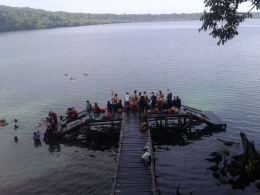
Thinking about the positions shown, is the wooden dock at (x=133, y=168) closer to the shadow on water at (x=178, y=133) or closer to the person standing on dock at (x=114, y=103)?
the person standing on dock at (x=114, y=103)

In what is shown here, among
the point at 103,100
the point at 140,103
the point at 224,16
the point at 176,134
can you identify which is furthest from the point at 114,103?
the point at 224,16

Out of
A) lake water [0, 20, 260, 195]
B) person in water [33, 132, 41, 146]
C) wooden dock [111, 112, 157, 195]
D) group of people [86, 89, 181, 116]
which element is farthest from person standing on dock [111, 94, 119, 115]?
person in water [33, 132, 41, 146]

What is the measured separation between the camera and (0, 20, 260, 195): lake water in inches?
940

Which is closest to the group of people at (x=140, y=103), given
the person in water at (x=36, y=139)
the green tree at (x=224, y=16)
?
the person in water at (x=36, y=139)

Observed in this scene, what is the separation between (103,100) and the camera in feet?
151

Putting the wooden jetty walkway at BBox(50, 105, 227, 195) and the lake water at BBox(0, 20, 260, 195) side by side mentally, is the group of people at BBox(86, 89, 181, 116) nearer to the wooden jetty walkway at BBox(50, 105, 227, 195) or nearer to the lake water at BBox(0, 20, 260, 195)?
the wooden jetty walkway at BBox(50, 105, 227, 195)

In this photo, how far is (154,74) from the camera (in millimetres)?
62156

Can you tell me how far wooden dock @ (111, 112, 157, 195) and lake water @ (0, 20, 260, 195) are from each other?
2.66m

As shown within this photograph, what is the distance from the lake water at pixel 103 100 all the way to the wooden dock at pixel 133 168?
266 centimetres

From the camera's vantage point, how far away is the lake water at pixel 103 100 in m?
23.9

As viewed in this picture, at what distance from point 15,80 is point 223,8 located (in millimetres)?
54175

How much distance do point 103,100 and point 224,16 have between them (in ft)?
95.6

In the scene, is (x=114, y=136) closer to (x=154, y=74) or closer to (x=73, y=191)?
(x=73, y=191)

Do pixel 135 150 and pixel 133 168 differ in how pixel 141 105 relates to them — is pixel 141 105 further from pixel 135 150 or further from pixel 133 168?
pixel 133 168
